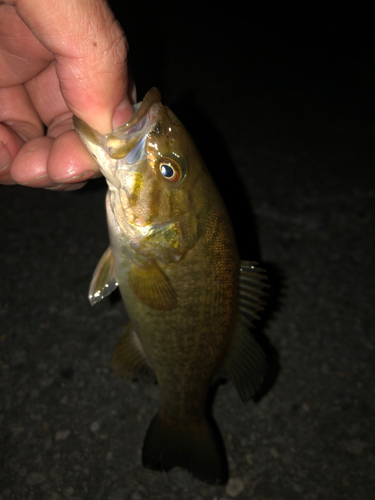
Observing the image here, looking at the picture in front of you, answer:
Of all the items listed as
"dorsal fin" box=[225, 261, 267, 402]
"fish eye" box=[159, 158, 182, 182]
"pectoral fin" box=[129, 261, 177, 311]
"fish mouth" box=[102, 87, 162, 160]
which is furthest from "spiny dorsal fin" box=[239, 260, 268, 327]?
"fish mouth" box=[102, 87, 162, 160]

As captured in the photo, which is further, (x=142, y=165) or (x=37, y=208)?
(x=37, y=208)

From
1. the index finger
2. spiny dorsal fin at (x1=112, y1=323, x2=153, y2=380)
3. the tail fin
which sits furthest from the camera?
spiny dorsal fin at (x1=112, y1=323, x2=153, y2=380)

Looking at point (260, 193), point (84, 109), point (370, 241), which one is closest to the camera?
point (84, 109)

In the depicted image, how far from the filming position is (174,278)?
5.07 feet

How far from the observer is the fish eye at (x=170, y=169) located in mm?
1398

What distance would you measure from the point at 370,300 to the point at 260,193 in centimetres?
127

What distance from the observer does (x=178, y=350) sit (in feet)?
5.51

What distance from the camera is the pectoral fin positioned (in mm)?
1534

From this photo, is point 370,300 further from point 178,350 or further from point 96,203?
point 96,203

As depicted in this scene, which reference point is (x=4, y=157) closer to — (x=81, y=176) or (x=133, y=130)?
(x=81, y=176)

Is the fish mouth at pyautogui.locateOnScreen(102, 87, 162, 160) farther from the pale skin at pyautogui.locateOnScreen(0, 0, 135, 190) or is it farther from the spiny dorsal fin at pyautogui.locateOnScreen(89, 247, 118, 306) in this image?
the spiny dorsal fin at pyautogui.locateOnScreen(89, 247, 118, 306)

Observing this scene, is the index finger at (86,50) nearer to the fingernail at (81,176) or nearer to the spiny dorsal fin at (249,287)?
the fingernail at (81,176)

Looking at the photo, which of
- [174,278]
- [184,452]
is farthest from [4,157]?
[184,452]

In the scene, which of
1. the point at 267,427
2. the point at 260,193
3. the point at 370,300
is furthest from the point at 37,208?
the point at 370,300
